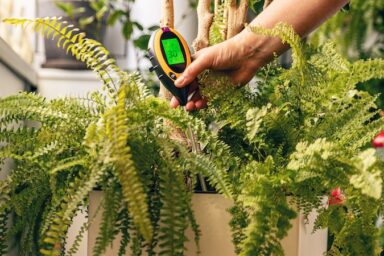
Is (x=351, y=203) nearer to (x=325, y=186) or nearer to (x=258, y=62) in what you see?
(x=325, y=186)

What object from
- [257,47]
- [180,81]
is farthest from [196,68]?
[257,47]

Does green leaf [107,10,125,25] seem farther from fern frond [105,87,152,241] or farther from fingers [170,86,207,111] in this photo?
fern frond [105,87,152,241]

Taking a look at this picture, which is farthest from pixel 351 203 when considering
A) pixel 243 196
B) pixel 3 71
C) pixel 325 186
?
pixel 3 71

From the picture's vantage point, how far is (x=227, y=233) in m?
0.84

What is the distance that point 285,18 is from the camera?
3.47 feet

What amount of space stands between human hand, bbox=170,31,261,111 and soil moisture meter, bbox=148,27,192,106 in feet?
0.07

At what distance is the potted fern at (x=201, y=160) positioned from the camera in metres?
0.67

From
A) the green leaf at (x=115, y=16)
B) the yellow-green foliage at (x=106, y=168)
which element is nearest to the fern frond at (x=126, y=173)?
the yellow-green foliage at (x=106, y=168)

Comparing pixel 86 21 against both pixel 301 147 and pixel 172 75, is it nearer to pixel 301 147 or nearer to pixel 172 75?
pixel 172 75

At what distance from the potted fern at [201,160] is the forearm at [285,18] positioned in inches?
2.4

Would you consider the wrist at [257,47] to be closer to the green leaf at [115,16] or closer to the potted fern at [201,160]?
the potted fern at [201,160]

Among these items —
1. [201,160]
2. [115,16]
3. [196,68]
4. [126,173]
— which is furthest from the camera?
[115,16]

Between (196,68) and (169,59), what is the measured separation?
7cm

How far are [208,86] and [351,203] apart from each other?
1.15 ft
